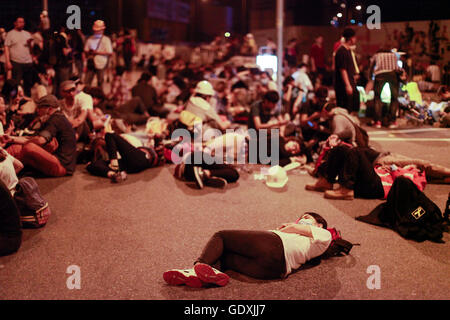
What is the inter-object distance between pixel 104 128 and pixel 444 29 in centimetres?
439

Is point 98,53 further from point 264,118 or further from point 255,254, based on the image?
point 255,254

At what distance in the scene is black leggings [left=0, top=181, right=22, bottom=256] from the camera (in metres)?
3.74

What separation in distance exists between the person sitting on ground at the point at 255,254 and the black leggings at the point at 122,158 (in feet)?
9.55

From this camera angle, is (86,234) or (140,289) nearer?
(140,289)

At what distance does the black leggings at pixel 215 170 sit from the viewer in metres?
5.98

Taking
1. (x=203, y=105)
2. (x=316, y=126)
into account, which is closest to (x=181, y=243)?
(x=203, y=105)

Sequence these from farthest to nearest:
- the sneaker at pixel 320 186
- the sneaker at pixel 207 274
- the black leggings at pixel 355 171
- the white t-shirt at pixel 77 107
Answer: the white t-shirt at pixel 77 107, the sneaker at pixel 320 186, the black leggings at pixel 355 171, the sneaker at pixel 207 274

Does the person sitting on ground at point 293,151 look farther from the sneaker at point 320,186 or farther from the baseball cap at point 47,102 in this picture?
the baseball cap at point 47,102

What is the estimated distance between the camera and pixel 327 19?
65.3 ft

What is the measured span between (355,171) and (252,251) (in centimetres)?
222
